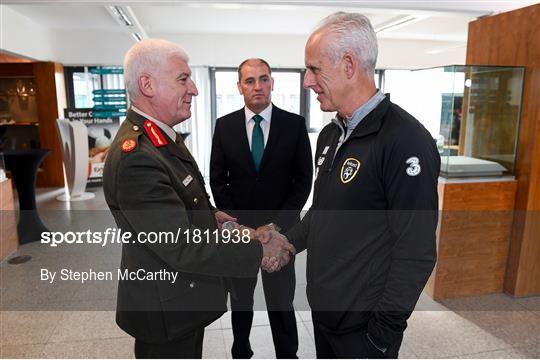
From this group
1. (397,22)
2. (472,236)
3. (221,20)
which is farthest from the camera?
(221,20)

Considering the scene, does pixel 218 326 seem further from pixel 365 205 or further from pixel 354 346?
pixel 365 205

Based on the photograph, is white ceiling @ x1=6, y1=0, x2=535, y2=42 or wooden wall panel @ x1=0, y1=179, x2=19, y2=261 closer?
wooden wall panel @ x1=0, y1=179, x2=19, y2=261

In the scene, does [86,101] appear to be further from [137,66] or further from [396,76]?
[137,66]

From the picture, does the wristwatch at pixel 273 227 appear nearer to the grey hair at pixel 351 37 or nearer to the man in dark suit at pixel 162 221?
the man in dark suit at pixel 162 221

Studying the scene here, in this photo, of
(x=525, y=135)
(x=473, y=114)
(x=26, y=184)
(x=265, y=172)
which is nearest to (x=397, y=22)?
(x=473, y=114)

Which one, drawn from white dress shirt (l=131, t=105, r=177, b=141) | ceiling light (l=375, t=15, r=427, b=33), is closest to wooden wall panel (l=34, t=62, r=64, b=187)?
ceiling light (l=375, t=15, r=427, b=33)

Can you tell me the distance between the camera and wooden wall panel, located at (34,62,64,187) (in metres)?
6.70

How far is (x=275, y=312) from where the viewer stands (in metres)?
2.05

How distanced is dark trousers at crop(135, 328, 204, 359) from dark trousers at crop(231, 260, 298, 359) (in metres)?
0.66

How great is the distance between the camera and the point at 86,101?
301 inches

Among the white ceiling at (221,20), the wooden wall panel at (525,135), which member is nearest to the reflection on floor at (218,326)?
the wooden wall panel at (525,135)

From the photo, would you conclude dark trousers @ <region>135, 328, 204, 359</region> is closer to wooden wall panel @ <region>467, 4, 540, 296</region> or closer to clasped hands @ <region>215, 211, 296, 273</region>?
clasped hands @ <region>215, 211, 296, 273</region>

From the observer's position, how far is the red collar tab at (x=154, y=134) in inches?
48.9

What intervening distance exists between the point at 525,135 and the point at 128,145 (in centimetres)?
280
